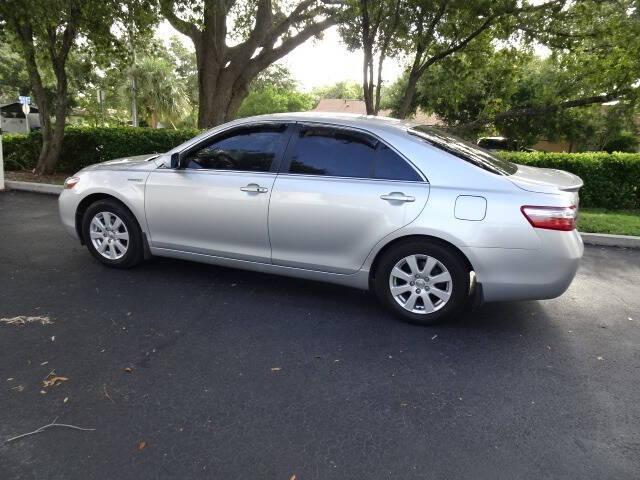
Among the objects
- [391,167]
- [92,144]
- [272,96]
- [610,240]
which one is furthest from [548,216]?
[272,96]

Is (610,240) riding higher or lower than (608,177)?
lower

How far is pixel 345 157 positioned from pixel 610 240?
487cm

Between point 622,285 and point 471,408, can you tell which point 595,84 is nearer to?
point 622,285

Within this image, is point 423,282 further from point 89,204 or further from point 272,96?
point 272,96

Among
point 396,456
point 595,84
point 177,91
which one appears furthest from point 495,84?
point 177,91

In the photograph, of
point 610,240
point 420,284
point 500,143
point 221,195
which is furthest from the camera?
point 500,143

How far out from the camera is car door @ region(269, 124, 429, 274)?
387cm

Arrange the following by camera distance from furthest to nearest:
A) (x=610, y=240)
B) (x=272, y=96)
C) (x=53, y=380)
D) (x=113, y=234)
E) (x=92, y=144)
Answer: (x=272, y=96)
(x=92, y=144)
(x=610, y=240)
(x=113, y=234)
(x=53, y=380)

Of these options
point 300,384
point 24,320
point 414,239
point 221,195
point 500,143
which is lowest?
point 300,384

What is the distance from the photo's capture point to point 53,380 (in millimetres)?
2986

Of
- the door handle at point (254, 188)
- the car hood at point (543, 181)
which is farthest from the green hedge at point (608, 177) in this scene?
the door handle at point (254, 188)

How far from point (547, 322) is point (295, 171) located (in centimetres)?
252

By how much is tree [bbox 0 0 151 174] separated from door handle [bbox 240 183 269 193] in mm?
6145

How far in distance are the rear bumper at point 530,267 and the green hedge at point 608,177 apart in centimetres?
635
